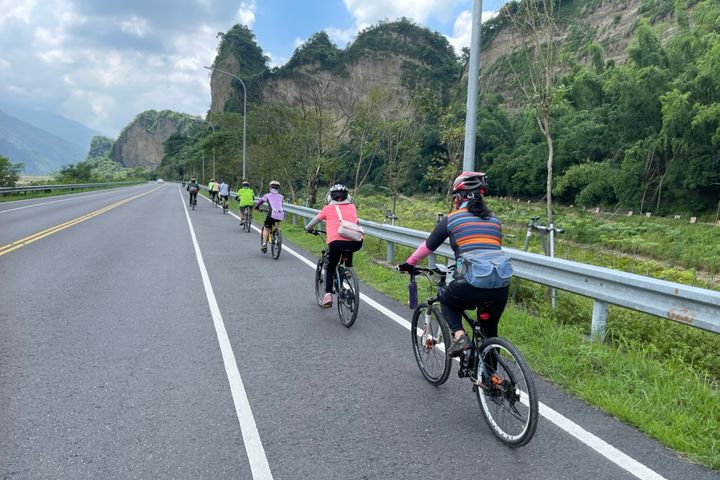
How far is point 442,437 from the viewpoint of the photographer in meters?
3.49

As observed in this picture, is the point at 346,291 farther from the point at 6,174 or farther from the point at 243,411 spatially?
the point at 6,174

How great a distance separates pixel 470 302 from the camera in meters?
3.70

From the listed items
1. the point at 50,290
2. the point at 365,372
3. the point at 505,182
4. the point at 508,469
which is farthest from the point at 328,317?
the point at 505,182

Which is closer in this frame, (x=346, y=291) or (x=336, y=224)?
(x=346, y=291)

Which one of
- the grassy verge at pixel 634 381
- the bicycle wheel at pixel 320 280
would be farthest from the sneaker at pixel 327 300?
the grassy verge at pixel 634 381

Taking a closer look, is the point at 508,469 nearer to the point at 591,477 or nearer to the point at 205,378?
the point at 591,477

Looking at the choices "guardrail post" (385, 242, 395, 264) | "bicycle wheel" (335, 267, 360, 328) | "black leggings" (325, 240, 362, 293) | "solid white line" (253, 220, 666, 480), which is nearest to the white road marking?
"solid white line" (253, 220, 666, 480)

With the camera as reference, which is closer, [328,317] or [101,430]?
[101,430]

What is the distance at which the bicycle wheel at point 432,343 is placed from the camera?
167 inches

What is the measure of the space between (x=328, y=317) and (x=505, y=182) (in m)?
63.3

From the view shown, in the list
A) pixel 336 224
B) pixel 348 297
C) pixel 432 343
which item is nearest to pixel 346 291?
pixel 348 297

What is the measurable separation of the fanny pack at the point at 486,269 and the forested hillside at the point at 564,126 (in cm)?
534

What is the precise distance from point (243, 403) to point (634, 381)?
3.33m

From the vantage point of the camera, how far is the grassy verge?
3.44 meters
